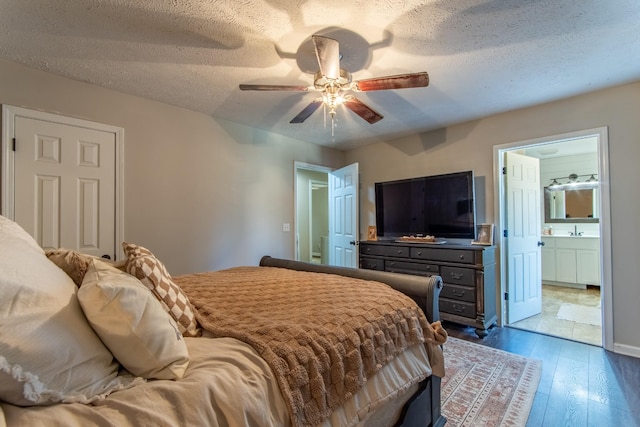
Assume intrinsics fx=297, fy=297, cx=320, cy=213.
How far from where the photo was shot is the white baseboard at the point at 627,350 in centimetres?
253

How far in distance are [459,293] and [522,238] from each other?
3.78 ft

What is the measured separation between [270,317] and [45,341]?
2.39 ft

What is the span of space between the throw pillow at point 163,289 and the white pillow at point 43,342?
34cm

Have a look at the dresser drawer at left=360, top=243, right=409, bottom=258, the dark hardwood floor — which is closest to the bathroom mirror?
the dark hardwood floor

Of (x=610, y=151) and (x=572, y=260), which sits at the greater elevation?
(x=610, y=151)

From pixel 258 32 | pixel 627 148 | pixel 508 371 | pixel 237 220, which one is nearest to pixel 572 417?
pixel 508 371

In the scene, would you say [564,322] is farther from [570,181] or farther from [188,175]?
[188,175]

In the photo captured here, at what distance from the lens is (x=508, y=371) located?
91.4 inches

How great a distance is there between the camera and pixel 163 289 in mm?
1222

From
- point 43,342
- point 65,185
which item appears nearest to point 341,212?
point 65,185

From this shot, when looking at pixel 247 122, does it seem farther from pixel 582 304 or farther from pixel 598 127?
pixel 582 304

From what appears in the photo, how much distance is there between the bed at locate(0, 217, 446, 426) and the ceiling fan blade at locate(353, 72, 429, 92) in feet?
4.24

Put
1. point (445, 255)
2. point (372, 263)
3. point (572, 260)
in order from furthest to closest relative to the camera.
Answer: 1. point (572, 260)
2. point (372, 263)
3. point (445, 255)

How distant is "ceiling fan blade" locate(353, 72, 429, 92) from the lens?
180 cm
